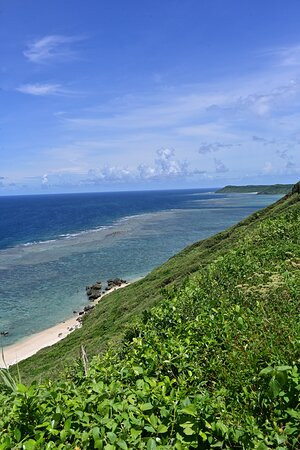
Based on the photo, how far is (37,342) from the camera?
3462 centimetres

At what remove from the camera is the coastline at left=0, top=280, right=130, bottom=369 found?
32.0m

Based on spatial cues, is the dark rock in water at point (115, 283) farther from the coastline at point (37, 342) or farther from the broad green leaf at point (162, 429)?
the broad green leaf at point (162, 429)

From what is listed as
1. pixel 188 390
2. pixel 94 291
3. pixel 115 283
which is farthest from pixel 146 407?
pixel 115 283

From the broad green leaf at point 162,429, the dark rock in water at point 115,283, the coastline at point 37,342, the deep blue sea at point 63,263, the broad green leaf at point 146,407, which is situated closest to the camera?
the broad green leaf at point 162,429

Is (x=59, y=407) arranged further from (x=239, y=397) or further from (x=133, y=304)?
(x=133, y=304)

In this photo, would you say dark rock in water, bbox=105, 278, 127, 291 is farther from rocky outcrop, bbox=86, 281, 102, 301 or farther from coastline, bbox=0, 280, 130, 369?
coastline, bbox=0, 280, 130, 369

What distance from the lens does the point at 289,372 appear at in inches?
181

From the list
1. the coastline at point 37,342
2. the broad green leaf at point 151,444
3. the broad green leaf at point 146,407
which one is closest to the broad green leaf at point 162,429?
the broad green leaf at point 151,444

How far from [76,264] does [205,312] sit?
5979 centimetres

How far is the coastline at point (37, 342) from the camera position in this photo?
3200 cm

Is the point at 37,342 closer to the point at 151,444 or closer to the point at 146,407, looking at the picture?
the point at 146,407

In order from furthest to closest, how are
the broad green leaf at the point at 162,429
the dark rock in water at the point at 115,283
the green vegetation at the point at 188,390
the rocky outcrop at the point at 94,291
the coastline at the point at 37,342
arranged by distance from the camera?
the dark rock in water at the point at 115,283, the rocky outcrop at the point at 94,291, the coastline at the point at 37,342, the green vegetation at the point at 188,390, the broad green leaf at the point at 162,429

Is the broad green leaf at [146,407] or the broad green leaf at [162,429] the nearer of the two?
the broad green leaf at [162,429]

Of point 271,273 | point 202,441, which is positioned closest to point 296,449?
point 202,441
